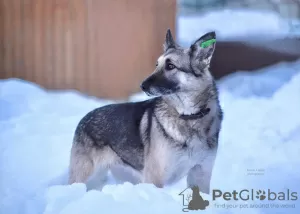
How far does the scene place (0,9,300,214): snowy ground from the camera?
6.55 feet

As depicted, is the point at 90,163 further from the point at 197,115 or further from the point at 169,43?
the point at 169,43

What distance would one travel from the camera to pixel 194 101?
1889 millimetres

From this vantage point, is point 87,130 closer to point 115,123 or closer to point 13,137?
point 115,123

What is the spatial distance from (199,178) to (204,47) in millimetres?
621

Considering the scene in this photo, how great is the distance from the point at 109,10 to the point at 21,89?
0.66 metres

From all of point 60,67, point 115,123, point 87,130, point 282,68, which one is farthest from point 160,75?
point 282,68

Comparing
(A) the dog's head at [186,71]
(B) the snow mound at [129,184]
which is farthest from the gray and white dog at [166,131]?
(B) the snow mound at [129,184]

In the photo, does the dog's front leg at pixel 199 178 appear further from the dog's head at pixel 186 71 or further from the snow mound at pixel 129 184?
the dog's head at pixel 186 71

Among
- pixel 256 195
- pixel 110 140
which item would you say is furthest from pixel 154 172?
pixel 256 195

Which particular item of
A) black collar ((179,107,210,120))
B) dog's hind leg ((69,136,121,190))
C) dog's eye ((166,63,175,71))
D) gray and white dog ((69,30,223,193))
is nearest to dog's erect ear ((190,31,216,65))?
gray and white dog ((69,30,223,193))

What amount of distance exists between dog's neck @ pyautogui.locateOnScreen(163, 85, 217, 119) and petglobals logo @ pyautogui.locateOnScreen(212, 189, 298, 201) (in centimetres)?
43

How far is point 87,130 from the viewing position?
205 centimetres

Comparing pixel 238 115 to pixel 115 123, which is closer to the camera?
pixel 115 123

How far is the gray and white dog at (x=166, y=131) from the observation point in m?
1.83
